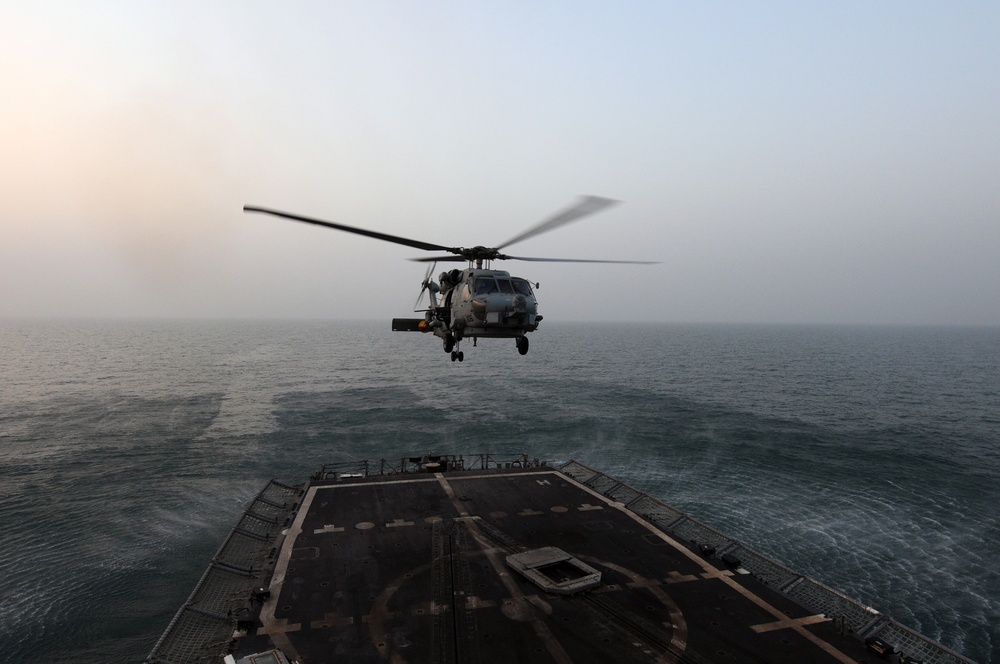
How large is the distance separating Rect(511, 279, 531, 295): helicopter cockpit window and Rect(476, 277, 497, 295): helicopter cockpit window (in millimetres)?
974

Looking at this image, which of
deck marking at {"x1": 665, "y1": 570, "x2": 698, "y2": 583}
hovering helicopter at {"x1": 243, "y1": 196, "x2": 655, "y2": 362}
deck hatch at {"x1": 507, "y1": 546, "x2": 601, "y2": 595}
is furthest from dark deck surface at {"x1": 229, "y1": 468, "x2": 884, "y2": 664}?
hovering helicopter at {"x1": 243, "y1": 196, "x2": 655, "y2": 362}

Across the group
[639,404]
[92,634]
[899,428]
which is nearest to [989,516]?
[899,428]

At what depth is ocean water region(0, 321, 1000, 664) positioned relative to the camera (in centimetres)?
3328

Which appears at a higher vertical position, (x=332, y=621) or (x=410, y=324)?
(x=410, y=324)

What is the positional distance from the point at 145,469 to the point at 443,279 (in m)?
44.4

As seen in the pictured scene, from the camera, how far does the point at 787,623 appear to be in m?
22.5

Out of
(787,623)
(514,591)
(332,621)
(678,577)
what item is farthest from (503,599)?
(787,623)

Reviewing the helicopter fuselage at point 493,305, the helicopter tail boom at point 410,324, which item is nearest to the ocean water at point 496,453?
the helicopter tail boom at point 410,324

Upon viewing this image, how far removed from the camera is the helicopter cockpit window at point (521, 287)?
23.9 metres

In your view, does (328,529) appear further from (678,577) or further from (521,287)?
(678,577)

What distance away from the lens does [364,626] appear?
21.8m

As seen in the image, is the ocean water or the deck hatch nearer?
the deck hatch

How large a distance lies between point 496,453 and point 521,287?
38.6 meters

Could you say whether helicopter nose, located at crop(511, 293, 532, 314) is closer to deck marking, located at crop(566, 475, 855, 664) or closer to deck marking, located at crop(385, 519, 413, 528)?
deck marking, located at crop(566, 475, 855, 664)
